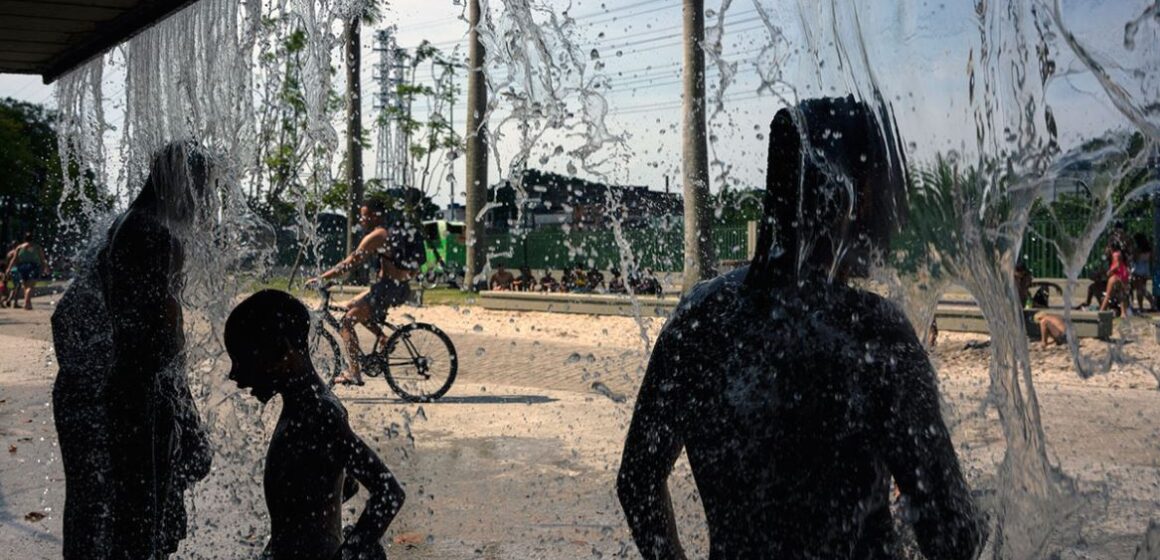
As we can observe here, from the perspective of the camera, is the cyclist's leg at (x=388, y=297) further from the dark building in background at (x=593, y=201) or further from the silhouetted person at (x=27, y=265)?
the silhouetted person at (x=27, y=265)

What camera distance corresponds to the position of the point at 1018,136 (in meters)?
2.56

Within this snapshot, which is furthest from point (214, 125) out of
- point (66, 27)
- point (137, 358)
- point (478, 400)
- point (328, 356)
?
point (328, 356)

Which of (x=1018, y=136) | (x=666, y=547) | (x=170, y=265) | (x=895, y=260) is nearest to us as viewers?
(x=666, y=547)

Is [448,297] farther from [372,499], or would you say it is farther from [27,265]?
[372,499]

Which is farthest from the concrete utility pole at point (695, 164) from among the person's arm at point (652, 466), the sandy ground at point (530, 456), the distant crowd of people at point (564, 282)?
the person's arm at point (652, 466)

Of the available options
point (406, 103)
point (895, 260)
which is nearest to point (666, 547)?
point (895, 260)

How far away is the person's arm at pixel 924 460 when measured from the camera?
154cm

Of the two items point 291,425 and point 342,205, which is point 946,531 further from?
point 342,205

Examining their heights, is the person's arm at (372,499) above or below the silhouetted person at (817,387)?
below

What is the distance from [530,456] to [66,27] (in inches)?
147

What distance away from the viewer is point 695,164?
17.0 m

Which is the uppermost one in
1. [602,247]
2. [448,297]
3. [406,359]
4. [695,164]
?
[695,164]

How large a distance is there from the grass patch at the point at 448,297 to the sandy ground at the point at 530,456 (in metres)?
10.4

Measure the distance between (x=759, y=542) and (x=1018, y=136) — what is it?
54.2 inches
